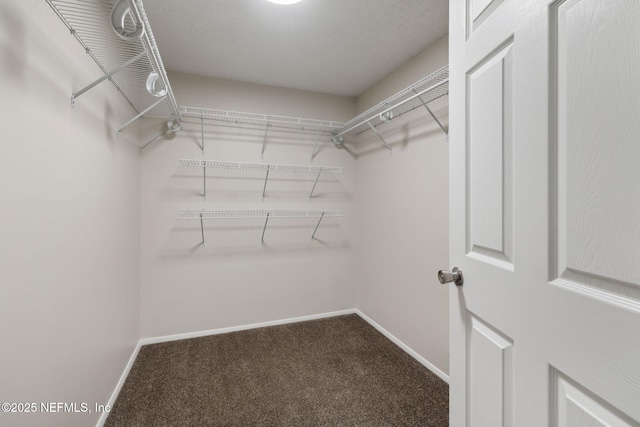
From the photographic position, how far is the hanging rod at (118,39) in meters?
1.02

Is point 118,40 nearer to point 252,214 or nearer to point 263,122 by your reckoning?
point 263,122

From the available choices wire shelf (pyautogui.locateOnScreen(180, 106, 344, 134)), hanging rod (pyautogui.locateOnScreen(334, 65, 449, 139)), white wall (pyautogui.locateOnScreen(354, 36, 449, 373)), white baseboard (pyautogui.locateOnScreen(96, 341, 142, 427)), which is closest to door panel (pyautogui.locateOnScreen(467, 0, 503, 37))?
hanging rod (pyautogui.locateOnScreen(334, 65, 449, 139))

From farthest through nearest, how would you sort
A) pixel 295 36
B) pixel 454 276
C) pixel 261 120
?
pixel 261 120
pixel 295 36
pixel 454 276

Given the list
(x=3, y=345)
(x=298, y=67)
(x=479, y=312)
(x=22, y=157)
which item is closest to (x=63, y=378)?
(x=3, y=345)

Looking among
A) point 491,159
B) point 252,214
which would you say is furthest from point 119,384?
point 491,159

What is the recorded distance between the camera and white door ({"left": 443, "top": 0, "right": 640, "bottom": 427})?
19.4 inches

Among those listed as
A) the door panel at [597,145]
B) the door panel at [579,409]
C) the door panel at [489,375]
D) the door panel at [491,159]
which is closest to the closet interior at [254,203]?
the door panel at [491,159]

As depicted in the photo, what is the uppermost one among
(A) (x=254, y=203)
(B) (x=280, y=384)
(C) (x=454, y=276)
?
(A) (x=254, y=203)

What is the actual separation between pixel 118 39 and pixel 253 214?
1.61m

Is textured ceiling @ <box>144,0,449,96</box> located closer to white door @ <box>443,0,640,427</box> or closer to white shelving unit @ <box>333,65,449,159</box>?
white shelving unit @ <box>333,65,449,159</box>

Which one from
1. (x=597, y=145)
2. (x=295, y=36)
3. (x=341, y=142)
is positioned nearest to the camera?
(x=597, y=145)

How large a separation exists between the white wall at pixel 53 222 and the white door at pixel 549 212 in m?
1.45

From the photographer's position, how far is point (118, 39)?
1320mm

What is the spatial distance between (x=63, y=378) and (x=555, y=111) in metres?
1.90
